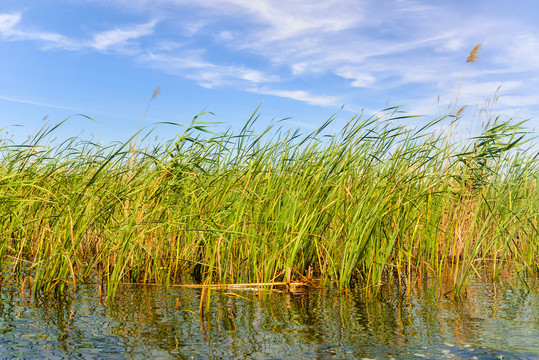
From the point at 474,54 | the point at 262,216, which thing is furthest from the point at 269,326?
the point at 474,54

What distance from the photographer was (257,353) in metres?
2.56

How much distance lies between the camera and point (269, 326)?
9.98 feet

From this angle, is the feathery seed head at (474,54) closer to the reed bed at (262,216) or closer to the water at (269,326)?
the reed bed at (262,216)

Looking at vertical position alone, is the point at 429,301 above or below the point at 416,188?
below

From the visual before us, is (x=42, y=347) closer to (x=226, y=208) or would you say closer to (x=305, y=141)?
(x=226, y=208)

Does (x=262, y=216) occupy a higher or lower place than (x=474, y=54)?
lower

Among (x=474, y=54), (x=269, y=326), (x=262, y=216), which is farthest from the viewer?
(x=474, y=54)

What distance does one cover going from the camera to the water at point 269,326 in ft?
8.55

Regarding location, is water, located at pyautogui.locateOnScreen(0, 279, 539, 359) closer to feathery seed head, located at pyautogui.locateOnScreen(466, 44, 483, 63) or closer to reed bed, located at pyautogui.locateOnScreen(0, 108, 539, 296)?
reed bed, located at pyautogui.locateOnScreen(0, 108, 539, 296)

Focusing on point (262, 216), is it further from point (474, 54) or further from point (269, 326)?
point (474, 54)

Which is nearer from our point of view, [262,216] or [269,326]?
[269,326]

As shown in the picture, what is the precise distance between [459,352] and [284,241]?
5.96 ft

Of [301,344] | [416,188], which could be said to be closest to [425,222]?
[416,188]

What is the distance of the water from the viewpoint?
261 cm
